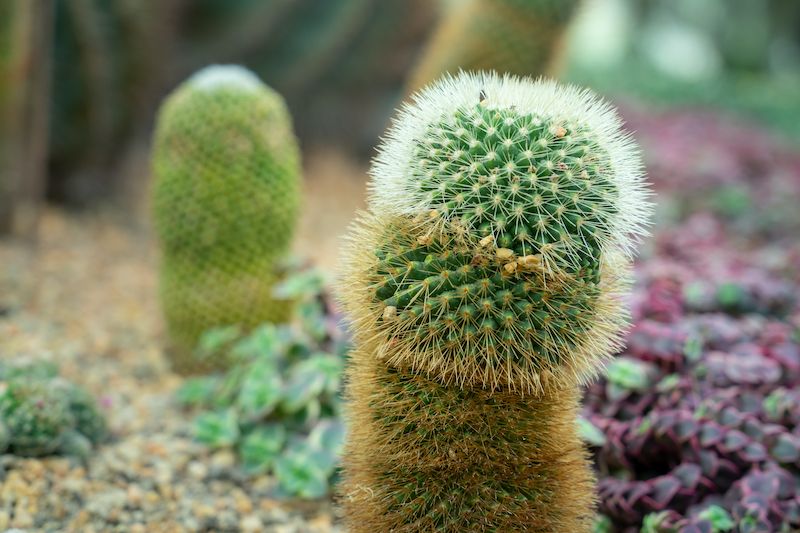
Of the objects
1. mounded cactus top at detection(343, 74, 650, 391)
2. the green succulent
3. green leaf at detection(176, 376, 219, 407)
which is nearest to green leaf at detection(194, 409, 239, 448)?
the green succulent

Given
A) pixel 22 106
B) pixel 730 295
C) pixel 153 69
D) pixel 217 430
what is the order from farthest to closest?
pixel 153 69 < pixel 22 106 < pixel 730 295 < pixel 217 430

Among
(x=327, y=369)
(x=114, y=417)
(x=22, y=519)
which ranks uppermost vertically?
(x=327, y=369)

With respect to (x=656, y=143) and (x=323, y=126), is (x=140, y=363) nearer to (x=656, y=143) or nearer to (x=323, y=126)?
(x=323, y=126)

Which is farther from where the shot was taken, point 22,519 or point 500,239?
point 22,519

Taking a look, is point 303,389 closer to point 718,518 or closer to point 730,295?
point 718,518

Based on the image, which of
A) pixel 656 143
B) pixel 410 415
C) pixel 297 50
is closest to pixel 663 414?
pixel 410 415

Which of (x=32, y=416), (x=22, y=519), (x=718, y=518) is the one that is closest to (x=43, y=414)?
(x=32, y=416)

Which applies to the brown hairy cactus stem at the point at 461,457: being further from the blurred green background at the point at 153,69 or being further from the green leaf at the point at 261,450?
the blurred green background at the point at 153,69
